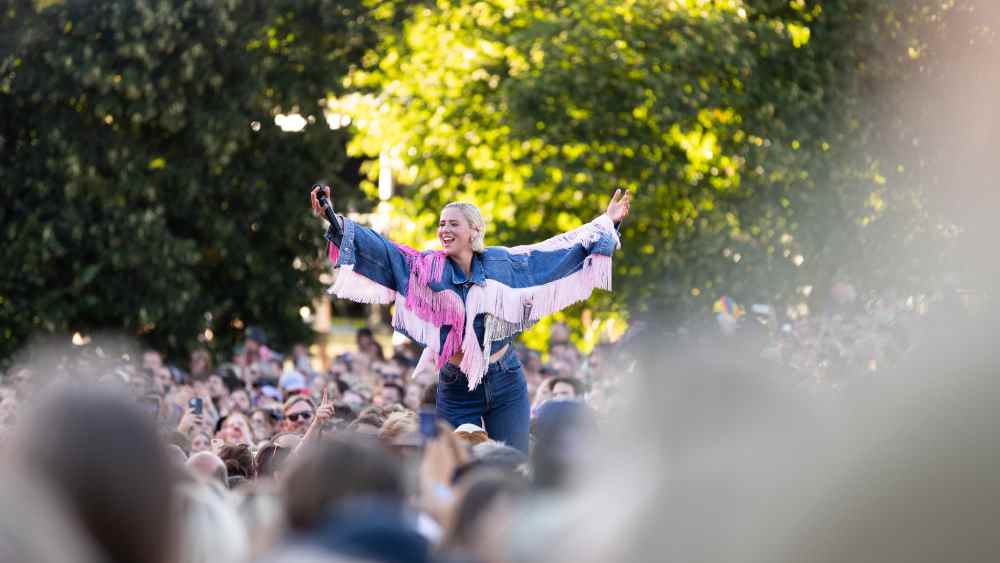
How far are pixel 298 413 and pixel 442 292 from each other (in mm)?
2042

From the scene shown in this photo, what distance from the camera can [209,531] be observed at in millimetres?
4070

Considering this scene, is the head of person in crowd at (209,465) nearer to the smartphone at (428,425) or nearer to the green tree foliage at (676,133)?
the smartphone at (428,425)

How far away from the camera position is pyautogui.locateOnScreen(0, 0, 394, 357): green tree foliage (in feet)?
57.3

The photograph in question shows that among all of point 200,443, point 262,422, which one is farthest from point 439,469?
point 262,422

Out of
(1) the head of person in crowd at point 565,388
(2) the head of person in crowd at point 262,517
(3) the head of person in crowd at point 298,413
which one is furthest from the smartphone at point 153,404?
(2) the head of person in crowd at point 262,517

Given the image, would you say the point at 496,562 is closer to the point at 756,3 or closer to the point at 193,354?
the point at 193,354

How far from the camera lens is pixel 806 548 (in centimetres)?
408

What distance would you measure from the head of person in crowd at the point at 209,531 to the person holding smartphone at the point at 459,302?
408 centimetres

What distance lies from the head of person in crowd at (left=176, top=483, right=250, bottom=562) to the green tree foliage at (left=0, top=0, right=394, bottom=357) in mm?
13500

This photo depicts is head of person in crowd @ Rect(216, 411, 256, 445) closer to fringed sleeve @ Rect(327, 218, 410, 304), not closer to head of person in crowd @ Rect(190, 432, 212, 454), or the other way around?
head of person in crowd @ Rect(190, 432, 212, 454)

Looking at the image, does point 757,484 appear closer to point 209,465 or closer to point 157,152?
point 209,465

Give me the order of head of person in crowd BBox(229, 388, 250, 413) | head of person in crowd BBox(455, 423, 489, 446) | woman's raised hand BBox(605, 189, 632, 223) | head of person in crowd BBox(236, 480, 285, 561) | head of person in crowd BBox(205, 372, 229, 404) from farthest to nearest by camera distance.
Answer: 1. head of person in crowd BBox(205, 372, 229, 404)
2. head of person in crowd BBox(229, 388, 250, 413)
3. woman's raised hand BBox(605, 189, 632, 223)
4. head of person in crowd BBox(455, 423, 489, 446)
5. head of person in crowd BBox(236, 480, 285, 561)

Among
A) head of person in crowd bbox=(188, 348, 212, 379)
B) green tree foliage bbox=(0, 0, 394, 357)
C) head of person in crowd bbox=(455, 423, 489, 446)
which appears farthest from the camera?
green tree foliage bbox=(0, 0, 394, 357)

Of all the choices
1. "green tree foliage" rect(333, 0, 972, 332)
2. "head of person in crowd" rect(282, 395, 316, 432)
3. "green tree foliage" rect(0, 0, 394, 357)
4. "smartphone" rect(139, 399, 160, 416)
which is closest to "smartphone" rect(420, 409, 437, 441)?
"head of person in crowd" rect(282, 395, 316, 432)
